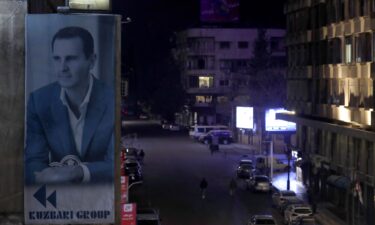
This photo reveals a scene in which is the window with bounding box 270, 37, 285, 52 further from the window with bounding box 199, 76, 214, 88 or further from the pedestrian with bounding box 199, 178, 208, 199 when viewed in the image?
the pedestrian with bounding box 199, 178, 208, 199

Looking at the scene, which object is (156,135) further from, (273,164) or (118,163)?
(118,163)

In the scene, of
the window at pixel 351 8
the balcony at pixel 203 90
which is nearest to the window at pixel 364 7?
the window at pixel 351 8

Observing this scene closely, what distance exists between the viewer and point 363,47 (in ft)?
134

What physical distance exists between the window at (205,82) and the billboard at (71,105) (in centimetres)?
9353

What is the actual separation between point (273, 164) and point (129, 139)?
992 inches

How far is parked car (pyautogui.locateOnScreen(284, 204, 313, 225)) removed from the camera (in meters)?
37.7

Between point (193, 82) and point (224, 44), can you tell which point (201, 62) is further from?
point (224, 44)

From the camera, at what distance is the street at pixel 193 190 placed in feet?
133

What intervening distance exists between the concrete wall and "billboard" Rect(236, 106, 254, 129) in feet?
211

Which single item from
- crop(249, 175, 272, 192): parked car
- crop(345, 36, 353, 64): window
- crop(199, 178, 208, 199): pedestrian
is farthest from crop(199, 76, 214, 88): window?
crop(345, 36, 353, 64): window

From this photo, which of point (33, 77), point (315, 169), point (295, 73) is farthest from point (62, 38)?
point (295, 73)

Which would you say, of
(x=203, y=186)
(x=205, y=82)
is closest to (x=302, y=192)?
(x=203, y=186)

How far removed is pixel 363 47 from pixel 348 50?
335 centimetres

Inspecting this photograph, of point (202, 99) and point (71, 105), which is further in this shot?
point (202, 99)
